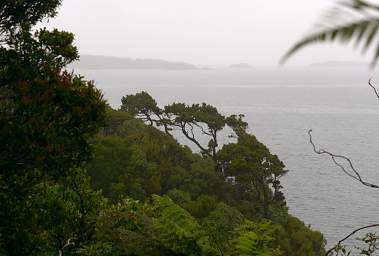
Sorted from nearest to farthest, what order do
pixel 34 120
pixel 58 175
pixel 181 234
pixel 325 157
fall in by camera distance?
pixel 181 234 → pixel 34 120 → pixel 58 175 → pixel 325 157

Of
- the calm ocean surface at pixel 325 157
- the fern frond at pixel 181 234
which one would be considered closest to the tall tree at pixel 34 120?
the fern frond at pixel 181 234

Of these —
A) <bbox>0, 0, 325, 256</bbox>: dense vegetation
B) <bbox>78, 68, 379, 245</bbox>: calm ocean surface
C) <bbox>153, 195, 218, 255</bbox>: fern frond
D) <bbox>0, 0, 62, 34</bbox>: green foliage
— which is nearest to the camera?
<bbox>153, 195, 218, 255</bbox>: fern frond

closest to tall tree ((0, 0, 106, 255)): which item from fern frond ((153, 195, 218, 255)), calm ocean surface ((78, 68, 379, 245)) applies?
fern frond ((153, 195, 218, 255))

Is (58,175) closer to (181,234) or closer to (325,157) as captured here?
(181,234)

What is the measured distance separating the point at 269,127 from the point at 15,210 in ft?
304

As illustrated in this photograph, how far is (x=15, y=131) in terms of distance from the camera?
809 cm

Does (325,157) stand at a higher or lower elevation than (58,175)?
lower

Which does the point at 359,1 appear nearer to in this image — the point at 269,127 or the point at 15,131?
the point at 15,131

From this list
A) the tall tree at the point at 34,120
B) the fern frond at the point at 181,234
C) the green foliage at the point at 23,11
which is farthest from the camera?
the green foliage at the point at 23,11

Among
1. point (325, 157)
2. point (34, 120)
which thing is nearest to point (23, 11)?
point (34, 120)

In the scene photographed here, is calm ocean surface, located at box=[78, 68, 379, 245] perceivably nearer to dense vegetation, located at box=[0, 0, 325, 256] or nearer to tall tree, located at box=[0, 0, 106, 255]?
dense vegetation, located at box=[0, 0, 325, 256]

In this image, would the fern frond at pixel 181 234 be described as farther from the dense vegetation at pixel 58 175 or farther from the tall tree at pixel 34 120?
the tall tree at pixel 34 120

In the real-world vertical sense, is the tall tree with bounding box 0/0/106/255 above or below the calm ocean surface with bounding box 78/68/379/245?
above

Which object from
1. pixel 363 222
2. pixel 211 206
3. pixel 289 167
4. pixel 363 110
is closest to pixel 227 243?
pixel 211 206
